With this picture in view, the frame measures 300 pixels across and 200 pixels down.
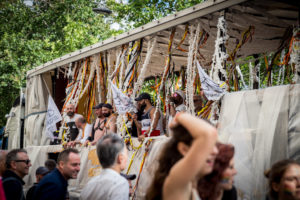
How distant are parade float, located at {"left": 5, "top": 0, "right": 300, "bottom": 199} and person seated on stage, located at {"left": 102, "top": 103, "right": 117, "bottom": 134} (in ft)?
0.86

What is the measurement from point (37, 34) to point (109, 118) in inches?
386

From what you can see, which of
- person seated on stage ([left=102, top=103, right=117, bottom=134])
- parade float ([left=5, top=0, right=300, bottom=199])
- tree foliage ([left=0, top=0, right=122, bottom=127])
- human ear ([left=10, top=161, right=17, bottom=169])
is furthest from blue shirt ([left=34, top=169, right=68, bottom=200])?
tree foliage ([left=0, top=0, right=122, bottom=127])

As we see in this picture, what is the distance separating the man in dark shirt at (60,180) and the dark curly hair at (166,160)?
1.68m

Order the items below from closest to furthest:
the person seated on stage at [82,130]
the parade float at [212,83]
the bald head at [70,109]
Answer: the parade float at [212,83] < the person seated on stage at [82,130] < the bald head at [70,109]

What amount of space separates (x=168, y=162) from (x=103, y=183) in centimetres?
114

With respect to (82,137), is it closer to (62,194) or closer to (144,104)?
(144,104)

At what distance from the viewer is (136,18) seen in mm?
15734

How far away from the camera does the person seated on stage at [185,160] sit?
1836 mm

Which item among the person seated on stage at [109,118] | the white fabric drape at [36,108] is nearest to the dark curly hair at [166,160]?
the person seated on stage at [109,118]

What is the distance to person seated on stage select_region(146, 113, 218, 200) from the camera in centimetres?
184

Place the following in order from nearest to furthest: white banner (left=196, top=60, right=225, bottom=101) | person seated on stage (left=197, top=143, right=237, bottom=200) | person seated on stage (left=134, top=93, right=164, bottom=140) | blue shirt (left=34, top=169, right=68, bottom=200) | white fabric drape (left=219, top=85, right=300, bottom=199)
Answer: person seated on stage (left=197, top=143, right=237, bottom=200), blue shirt (left=34, top=169, right=68, bottom=200), white fabric drape (left=219, top=85, right=300, bottom=199), white banner (left=196, top=60, right=225, bottom=101), person seated on stage (left=134, top=93, right=164, bottom=140)

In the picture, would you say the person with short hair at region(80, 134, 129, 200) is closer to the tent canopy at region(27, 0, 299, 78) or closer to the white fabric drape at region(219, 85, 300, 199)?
the white fabric drape at region(219, 85, 300, 199)

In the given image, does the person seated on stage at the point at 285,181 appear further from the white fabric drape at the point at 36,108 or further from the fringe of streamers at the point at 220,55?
the white fabric drape at the point at 36,108

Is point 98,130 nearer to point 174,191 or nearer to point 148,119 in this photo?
point 148,119
